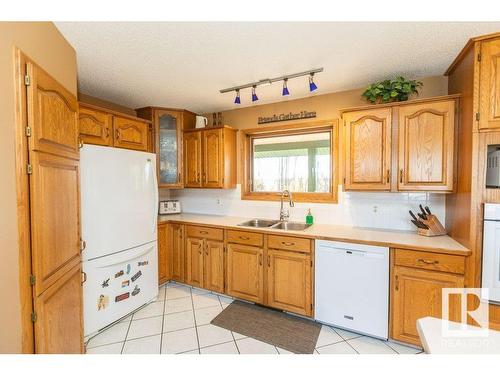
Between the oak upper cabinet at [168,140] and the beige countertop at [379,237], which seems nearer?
the beige countertop at [379,237]

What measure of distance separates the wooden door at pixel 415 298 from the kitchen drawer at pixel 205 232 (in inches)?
67.1

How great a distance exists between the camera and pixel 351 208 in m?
2.47

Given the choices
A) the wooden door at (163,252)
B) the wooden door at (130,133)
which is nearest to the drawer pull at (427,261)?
the wooden door at (163,252)

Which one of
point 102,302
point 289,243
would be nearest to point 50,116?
point 102,302

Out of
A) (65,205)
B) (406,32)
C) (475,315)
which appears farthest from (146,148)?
(475,315)

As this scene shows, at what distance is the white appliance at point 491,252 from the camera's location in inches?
58.3

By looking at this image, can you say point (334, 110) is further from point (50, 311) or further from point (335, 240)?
point (50, 311)

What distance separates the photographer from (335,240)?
2.02m

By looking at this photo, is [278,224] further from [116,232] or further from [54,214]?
[54,214]

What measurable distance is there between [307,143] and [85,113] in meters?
2.37

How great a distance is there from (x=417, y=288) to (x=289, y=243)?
3.41 feet

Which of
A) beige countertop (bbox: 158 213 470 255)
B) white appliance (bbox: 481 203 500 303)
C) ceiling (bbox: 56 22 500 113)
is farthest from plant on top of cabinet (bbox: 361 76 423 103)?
beige countertop (bbox: 158 213 470 255)

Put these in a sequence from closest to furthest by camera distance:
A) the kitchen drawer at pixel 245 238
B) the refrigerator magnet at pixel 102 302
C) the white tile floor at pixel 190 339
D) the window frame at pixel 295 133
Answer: the white tile floor at pixel 190 339 < the refrigerator magnet at pixel 102 302 < the kitchen drawer at pixel 245 238 < the window frame at pixel 295 133
